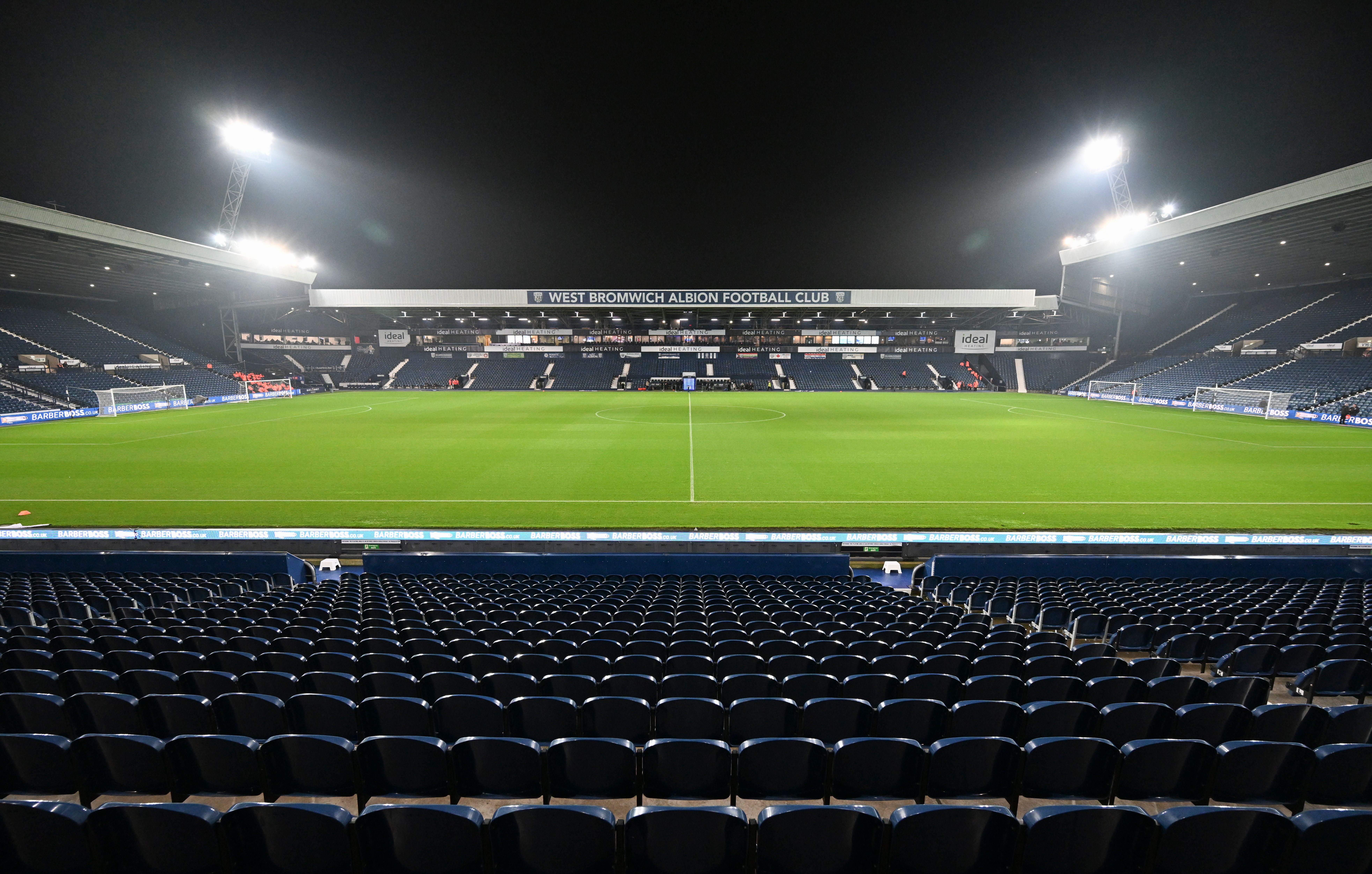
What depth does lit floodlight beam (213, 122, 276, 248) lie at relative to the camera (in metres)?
49.2

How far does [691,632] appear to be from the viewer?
623 centimetres

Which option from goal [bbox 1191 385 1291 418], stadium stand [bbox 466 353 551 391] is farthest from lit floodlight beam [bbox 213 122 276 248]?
goal [bbox 1191 385 1291 418]

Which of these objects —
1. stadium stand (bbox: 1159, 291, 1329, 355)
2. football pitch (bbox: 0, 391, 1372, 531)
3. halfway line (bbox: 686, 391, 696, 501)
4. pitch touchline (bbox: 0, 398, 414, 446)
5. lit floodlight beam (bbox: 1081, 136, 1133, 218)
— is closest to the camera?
football pitch (bbox: 0, 391, 1372, 531)

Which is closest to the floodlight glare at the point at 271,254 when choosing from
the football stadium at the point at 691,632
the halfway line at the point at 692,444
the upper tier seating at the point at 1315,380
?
the football stadium at the point at 691,632

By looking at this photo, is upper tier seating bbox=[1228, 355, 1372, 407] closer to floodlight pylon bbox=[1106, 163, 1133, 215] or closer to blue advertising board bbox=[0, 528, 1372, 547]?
floodlight pylon bbox=[1106, 163, 1133, 215]

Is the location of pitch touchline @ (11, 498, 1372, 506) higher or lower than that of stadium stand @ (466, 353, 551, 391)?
lower

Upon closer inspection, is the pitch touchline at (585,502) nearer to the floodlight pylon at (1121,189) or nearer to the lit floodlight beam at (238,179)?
the floodlight pylon at (1121,189)

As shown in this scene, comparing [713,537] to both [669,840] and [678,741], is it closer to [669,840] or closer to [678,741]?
[678,741]

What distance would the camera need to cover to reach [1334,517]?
14766mm

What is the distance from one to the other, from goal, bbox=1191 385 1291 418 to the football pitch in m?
4.08

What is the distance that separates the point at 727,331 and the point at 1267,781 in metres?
71.6

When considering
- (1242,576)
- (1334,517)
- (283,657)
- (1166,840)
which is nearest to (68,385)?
(283,657)

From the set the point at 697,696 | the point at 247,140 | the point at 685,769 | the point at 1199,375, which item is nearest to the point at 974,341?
the point at 1199,375

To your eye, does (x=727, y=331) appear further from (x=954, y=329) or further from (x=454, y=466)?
(x=454, y=466)
